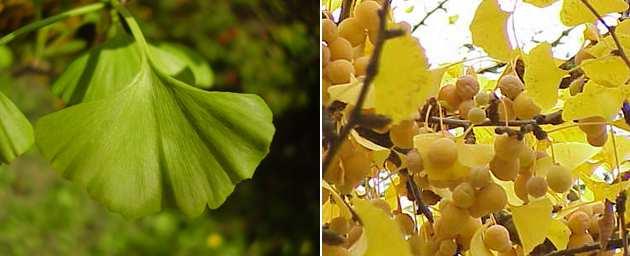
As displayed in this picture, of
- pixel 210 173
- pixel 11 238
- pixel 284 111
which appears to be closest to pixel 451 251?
pixel 210 173

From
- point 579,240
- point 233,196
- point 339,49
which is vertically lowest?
point 233,196

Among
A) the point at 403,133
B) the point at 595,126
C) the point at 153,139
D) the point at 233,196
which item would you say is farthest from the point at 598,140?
the point at 233,196

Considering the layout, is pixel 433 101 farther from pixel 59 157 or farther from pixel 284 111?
pixel 284 111

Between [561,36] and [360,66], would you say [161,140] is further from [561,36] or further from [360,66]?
[561,36]

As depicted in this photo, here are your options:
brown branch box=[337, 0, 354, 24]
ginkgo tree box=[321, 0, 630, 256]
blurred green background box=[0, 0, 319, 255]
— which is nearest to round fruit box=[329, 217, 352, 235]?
ginkgo tree box=[321, 0, 630, 256]

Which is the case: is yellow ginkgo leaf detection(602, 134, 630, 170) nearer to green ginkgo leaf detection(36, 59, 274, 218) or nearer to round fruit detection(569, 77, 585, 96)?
round fruit detection(569, 77, 585, 96)

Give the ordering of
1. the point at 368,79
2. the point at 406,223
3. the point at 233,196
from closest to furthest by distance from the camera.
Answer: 1. the point at 368,79
2. the point at 406,223
3. the point at 233,196
